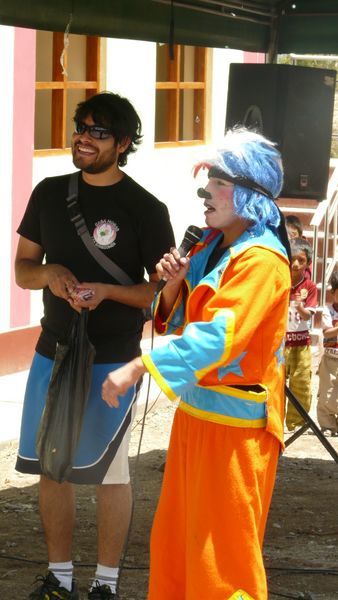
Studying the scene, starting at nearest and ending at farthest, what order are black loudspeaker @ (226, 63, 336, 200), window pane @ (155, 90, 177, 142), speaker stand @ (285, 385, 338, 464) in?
1. speaker stand @ (285, 385, 338, 464)
2. black loudspeaker @ (226, 63, 336, 200)
3. window pane @ (155, 90, 177, 142)

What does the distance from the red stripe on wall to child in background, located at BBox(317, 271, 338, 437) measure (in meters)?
2.59

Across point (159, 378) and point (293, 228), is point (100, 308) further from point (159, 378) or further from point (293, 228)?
point (293, 228)

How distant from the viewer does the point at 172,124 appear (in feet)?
37.2

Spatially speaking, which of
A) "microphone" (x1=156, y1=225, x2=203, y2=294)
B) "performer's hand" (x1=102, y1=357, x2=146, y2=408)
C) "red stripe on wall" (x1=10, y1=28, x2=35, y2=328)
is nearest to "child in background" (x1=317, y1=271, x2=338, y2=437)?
"red stripe on wall" (x1=10, y1=28, x2=35, y2=328)

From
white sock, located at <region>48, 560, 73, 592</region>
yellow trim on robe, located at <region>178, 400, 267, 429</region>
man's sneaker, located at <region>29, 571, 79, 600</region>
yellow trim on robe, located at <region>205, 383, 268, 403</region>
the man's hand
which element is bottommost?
man's sneaker, located at <region>29, 571, 79, 600</region>

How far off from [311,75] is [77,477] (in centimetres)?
337

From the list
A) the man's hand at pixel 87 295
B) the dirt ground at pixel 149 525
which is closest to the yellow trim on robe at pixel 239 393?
the man's hand at pixel 87 295

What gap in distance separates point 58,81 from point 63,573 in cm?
581

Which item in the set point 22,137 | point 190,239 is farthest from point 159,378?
point 22,137

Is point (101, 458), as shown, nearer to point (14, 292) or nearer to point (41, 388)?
point (41, 388)

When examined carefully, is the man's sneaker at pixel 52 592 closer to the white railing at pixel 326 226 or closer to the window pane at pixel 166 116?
the white railing at pixel 326 226

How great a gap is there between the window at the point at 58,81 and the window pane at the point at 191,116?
6.64 ft

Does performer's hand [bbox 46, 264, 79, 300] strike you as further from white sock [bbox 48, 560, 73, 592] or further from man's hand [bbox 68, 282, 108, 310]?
white sock [bbox 48, 560, 73, 592]

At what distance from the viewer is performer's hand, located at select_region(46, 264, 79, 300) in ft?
13.7
